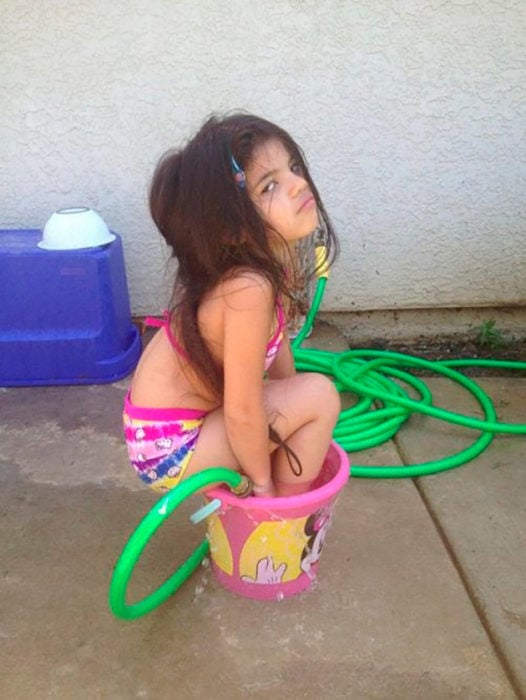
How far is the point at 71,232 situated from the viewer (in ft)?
6.91

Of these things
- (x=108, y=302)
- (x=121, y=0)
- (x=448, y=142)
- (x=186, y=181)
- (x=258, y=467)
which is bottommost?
(x=108, y=302)

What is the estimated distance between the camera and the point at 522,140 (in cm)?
235

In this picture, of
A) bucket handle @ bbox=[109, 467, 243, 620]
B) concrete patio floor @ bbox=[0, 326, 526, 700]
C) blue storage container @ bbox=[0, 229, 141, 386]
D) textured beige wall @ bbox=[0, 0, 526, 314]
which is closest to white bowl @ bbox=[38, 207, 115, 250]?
blue storage container @ bbox=[0, 229, 141, 386]

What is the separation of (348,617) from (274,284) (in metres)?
0.65

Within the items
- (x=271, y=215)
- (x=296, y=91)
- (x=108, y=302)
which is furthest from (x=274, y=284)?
(x=296, y=91)

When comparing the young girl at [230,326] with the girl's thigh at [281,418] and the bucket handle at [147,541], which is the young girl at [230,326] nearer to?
the girl's thigh at [281,418]

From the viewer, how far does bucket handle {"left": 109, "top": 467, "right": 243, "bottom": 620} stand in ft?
3.45

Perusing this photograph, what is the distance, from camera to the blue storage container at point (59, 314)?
2102 millimetres

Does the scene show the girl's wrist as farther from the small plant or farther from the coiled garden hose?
the small plant

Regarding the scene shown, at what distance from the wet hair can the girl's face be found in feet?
0.05

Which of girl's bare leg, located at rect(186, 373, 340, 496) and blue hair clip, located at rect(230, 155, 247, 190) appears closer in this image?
blue hair clip, located at rect(230, 155, 247, 190)

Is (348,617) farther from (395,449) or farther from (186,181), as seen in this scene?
(186,181)

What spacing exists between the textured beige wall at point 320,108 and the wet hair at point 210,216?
1.13 m

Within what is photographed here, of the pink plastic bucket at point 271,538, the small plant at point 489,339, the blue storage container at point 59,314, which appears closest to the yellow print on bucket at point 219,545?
the pink plastic bucket at point 271,538
